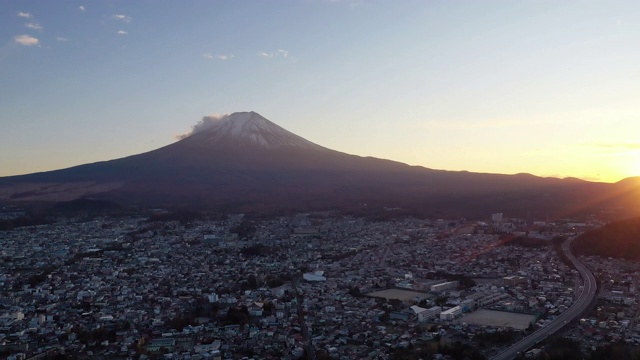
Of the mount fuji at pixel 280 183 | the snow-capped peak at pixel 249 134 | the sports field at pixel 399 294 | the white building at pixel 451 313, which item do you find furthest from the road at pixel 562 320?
the snow-capped peak at pixel 249 134

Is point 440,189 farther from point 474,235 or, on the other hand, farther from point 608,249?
point 608,249

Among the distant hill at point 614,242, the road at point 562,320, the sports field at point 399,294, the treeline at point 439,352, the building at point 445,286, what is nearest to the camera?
the treeline at point 439,352

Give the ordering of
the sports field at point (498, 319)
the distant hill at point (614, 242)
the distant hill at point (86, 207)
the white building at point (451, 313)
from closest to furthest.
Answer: the sports field at point (498, 319) < the white building at point (451, 313) < the distant hill at point (614, 242) < the distant hill at point (86, 207)

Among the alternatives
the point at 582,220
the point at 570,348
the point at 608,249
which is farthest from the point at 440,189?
the point at 570,348

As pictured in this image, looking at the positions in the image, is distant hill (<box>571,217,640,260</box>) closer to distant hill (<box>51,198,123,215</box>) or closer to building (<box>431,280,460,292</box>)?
building (<box>431,280,460,292</box>)

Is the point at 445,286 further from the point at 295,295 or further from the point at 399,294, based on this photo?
the point at 295,295

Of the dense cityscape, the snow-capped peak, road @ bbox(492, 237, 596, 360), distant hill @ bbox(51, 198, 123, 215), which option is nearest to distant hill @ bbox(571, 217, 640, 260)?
the dense cityscape

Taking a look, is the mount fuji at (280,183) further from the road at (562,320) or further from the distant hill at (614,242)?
the road at (562,320)

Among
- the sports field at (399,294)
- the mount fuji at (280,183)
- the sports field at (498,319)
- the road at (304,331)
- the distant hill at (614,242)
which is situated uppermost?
the mount fuji at (280,183)
